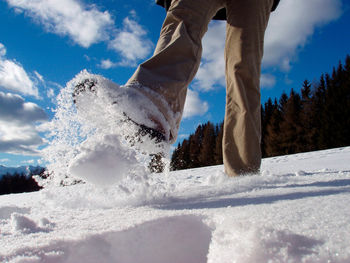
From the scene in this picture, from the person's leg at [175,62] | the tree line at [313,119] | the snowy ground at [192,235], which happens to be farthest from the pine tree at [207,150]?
the snowy ground at [192,235]

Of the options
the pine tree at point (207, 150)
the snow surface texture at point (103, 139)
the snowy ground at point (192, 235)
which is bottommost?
the snowy ground at point (192, 235)

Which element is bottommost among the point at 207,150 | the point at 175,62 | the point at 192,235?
the point at 192,235

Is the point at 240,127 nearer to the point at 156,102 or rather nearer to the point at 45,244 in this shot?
the point at 156,102

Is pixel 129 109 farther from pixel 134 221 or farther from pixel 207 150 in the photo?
pixel 207 150

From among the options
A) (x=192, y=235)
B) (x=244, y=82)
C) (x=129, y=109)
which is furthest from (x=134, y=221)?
(x=244, y=82)

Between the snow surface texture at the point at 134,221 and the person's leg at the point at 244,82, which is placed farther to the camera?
the person's leg at the point at 244,82

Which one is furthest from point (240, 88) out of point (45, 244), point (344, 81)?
point (344, 81)

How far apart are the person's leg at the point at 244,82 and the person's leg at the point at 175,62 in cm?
36

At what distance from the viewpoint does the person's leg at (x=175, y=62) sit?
1.01 meters

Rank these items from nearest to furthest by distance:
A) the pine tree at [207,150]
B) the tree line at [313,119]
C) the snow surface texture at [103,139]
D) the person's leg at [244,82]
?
the snow surface texture at [103,139], the person's leg at [244,82], the tree line at [313,119], the pine tree at [207,150]

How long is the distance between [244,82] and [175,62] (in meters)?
0.65

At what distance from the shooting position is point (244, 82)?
62.3 inches

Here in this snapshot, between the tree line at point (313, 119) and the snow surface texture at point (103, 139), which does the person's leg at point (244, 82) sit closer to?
the snow surface texture at point (103, 139)

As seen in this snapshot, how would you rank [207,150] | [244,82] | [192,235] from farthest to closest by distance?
[207,150]
[244,82]
[192,235]
